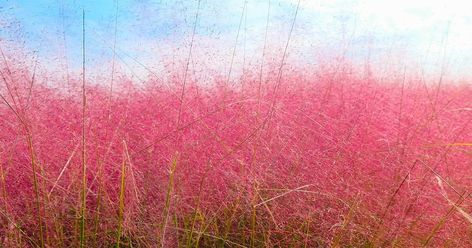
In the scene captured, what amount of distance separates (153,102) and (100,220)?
33.3 inches

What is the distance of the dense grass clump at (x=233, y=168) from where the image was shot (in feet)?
4.94

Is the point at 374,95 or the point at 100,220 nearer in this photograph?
the point at 100,220

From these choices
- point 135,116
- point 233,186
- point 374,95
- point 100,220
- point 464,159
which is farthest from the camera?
point 374,95

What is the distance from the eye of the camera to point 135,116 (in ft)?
7.43

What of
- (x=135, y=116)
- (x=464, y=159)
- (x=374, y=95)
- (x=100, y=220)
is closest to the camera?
(x=100, y=220)

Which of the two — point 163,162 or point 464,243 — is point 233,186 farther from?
point 464,243

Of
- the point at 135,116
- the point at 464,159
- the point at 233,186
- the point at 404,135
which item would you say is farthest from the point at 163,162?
the point at 464,159

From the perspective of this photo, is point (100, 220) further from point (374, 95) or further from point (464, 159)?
point (374, 95)

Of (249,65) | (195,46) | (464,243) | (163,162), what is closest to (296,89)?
(249,65)

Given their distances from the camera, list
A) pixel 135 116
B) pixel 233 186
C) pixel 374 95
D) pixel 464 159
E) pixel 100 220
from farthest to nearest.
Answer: pixel 374 95 < pixel 135 116 < pixel 464 159 < pixel 233 186 < pixel 100 220

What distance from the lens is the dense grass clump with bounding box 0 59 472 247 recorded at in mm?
1505

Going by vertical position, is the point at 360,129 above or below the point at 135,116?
above

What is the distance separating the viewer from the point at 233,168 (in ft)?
6.20

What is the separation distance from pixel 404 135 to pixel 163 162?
3.11 ft
